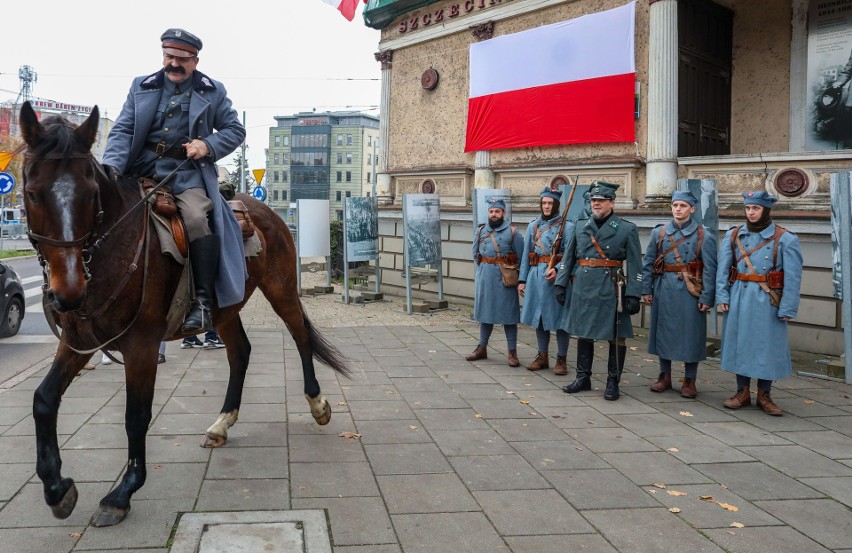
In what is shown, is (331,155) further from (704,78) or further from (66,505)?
(66,505)

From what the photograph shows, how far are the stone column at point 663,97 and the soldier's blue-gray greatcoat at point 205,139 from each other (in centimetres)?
826

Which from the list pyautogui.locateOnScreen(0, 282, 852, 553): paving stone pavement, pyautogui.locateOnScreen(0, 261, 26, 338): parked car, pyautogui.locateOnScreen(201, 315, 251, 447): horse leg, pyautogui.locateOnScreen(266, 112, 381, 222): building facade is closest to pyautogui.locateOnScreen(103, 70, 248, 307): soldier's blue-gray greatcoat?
pyautogui.locateOnScreen(201, 315, 251, 447): horse leg

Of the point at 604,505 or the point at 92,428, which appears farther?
the point at 92,428

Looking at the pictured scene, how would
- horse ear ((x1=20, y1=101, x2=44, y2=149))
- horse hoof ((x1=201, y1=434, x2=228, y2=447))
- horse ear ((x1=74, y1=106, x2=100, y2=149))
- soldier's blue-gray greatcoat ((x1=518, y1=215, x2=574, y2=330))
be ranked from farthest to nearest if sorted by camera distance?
soldier's blue-gray greatcoat ((x1=518, y1=215, x2=574, y2=330)), horse hoof ((x1=201, y1=434, x2=228, y2=447)), horse ear ((x1=74, y1=106, x2=100, y2=149)), horse ear ((x1=20, y1=101, x2=44, y2=149))

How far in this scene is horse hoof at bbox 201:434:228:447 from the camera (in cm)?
500

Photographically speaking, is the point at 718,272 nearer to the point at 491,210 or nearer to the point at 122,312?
the point at 491,210

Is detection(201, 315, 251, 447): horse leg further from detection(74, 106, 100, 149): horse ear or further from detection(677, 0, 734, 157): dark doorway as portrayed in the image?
detection(677, 0, 734, 157): dark doorway

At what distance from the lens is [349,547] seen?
11.3ft

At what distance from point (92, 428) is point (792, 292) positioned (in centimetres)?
606

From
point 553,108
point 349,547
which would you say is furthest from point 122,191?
point 553,108

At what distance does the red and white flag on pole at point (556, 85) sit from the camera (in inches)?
458

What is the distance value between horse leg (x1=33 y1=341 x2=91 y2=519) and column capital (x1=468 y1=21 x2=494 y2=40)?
39.3 ft

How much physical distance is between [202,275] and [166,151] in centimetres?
84

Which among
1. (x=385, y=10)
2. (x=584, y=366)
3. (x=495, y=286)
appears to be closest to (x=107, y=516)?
(x=584, y=366)
